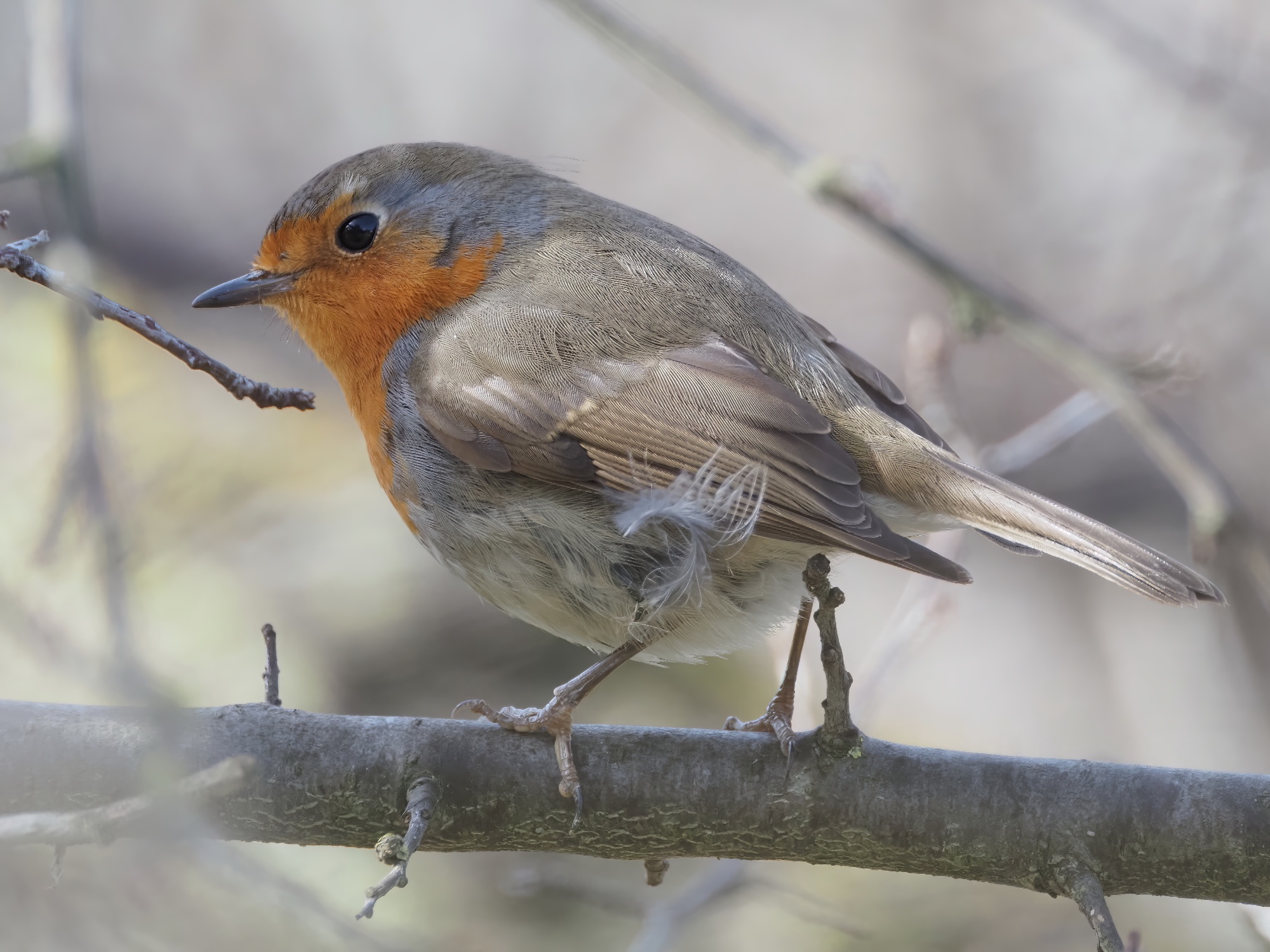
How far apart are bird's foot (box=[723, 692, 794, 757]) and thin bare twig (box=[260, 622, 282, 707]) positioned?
0.93 meters

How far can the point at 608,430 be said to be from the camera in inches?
112

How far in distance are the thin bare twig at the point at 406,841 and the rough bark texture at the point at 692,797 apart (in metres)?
0.04

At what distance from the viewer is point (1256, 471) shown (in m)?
5.61

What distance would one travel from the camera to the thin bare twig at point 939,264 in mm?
3221

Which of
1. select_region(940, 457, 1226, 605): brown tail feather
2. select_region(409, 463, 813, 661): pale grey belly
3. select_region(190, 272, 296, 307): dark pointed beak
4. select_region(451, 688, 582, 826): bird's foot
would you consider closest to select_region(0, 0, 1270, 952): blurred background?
select_region(190, 272, 296, 307): dark pointed beak

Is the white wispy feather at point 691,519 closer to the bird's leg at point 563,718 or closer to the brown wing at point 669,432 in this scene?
the brown wing at point 669,432

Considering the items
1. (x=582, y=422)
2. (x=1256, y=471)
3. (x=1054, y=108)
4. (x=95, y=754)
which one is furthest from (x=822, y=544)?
(x=1054, y=108)

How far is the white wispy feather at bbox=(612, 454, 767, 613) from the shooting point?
2.67m

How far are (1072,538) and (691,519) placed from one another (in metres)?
0.76

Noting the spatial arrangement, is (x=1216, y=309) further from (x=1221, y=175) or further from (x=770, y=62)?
(x=770, y=62)

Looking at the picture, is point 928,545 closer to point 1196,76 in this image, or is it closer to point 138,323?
point 138,323

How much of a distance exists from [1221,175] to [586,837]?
4.87m

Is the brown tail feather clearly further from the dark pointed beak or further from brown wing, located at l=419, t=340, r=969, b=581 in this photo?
the dark pointed beak

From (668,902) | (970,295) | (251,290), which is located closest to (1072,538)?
(970,295)
